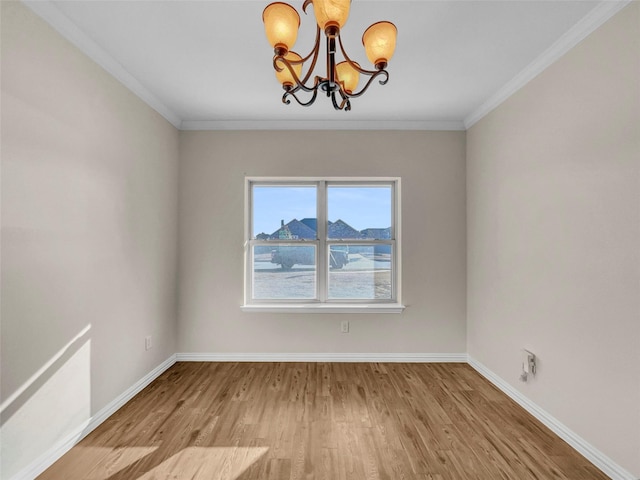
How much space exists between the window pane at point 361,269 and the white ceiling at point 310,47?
144cm

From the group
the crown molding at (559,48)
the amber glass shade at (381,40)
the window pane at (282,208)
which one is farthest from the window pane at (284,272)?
the amber glass shade at (381,40)

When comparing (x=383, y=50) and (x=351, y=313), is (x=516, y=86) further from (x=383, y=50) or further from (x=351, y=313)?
(x=351, y=313)

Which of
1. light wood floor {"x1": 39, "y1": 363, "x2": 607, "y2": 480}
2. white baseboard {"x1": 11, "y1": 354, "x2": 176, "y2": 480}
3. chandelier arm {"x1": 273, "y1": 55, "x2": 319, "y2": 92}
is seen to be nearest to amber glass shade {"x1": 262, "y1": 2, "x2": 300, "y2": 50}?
chandelier arm {"x1": 273, "y1": 55, "x2": 319, "y2": 92}

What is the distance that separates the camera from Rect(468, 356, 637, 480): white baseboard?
173 cm

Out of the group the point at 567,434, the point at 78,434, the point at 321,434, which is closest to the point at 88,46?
the point at 78,434

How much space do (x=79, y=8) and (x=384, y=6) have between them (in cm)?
170

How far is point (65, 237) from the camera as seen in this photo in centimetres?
192

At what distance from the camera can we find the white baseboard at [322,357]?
3.41 metres

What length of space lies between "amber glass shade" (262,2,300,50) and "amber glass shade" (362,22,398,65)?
34 centimetres

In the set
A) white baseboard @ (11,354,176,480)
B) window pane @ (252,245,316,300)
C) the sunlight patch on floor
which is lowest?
the sunlight patch on floor

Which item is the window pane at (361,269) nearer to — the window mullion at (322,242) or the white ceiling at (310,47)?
the window mullion at (322,242)

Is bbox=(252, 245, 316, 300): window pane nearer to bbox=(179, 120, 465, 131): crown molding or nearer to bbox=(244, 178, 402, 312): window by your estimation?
bbox=(244, 178, 402, 312): window

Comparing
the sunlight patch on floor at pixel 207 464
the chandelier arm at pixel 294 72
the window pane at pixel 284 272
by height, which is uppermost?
the chandelier arm at pixel 294 72

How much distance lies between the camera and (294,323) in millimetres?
3436
